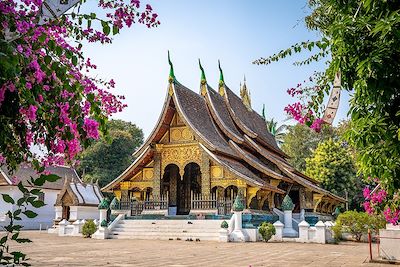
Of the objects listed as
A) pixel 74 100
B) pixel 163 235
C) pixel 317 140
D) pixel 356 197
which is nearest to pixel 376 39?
pixel 74 100

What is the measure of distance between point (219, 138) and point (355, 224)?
6727mm

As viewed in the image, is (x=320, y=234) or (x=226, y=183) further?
(x=226, y=183)

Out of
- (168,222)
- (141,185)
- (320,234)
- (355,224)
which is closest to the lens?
(320,234)

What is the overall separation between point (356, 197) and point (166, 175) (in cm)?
1764

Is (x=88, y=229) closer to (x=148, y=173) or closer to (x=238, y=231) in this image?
(x=148, y=173)

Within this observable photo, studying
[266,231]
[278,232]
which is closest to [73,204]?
[278,232]

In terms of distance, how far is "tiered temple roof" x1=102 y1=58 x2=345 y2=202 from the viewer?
1664 centimetres

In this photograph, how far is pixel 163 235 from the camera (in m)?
14.4

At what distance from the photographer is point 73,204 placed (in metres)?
22.2

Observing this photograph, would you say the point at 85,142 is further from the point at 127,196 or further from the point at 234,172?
the point at 127,196

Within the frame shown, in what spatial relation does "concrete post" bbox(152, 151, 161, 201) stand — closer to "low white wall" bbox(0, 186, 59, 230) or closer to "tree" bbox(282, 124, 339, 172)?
"low white wall" bbox(0, 186, 59, 230)

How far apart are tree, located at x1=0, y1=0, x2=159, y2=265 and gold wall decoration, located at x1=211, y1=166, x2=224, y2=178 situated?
13.4m

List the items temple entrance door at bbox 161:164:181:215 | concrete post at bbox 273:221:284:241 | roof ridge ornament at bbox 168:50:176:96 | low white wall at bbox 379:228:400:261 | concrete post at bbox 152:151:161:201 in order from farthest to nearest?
temple entrance door at bbox 161:164:181:215, concrete post at bbox 152:151:161:201, roof ridge ornament at bbox 168:50:176:96, concrete post at bbox 273:221:284:241, low white wall at bbox 379:228:400:261

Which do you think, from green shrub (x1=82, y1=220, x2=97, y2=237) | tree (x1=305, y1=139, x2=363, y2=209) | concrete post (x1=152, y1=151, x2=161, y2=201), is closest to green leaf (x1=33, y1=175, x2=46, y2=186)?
green shrub (x1=82, y1=220, x2=97, y2=237)
